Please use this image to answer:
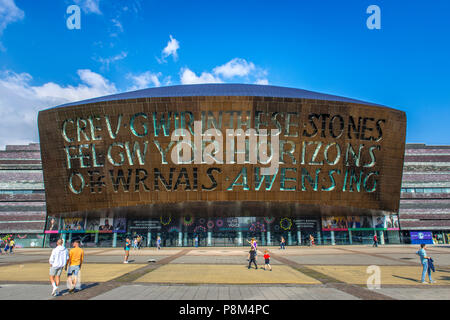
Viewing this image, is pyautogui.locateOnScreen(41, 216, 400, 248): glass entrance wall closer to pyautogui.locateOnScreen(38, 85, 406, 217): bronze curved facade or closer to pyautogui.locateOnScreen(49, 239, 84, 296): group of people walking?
pyautogui.locateOnScreen(38, 85, 406, 217): bronze curved facade

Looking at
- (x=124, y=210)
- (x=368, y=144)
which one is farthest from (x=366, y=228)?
Result: (x=124, y=210)

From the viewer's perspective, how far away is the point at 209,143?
35812 mm

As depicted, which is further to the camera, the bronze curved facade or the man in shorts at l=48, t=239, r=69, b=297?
the bronze curved facade

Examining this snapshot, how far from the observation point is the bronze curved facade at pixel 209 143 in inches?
1416

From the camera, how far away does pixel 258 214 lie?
1795 inches

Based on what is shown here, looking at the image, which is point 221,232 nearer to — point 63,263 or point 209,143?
point 209,143

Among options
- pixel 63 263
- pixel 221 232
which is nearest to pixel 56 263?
pixel 63 263

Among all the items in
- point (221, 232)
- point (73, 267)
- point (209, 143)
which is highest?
point (209, 143)

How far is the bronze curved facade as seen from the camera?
35969 mm

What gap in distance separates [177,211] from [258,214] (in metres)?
12.4

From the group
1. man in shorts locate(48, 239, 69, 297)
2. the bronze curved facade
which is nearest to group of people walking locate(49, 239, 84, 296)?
man in shorts locate(48, 239, 69, 297)

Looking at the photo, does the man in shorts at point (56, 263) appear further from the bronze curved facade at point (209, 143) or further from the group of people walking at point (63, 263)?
the bronze curved facade at point (209, 143)

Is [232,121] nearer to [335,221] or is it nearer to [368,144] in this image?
[368,144]

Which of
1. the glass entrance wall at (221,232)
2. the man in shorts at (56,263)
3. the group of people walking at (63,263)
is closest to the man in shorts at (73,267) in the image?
the group of people walking at (63,263)
